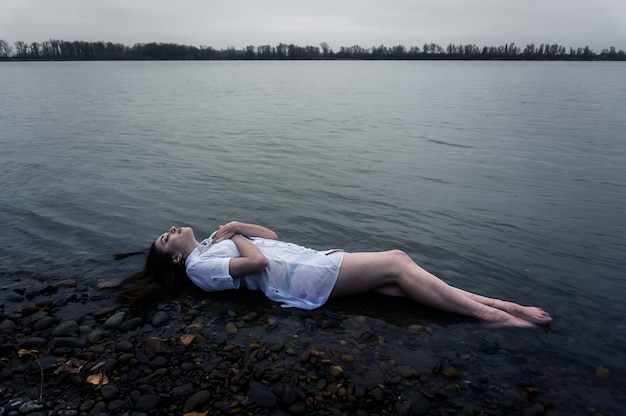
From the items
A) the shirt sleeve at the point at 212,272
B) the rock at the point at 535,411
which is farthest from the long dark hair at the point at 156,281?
the rock at the point at 535,411

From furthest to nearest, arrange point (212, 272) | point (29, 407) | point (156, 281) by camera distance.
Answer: point (156, 281) < point (212, 272) < point (29, 407)

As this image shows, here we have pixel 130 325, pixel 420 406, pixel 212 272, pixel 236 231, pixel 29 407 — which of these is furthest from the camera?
pixel 236 231

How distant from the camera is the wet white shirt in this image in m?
6.11

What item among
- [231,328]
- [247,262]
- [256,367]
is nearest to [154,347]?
[231,328]

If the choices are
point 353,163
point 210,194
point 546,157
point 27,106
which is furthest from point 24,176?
point 27,106

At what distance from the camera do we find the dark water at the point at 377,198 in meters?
7.24

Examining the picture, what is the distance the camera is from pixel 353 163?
15406mm

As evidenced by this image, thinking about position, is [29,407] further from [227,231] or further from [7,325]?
[227,231]

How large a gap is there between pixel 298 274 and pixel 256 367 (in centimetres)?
143

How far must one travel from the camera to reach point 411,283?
5984mm

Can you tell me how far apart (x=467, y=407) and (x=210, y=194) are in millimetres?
8889

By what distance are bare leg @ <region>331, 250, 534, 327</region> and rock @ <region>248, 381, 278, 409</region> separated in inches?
73.1

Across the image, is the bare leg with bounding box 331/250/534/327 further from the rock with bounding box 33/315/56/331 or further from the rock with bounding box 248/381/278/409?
Answer: the rock with bounding box 33/315/56/331

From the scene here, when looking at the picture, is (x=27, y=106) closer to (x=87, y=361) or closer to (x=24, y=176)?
(x=24, y=176)
